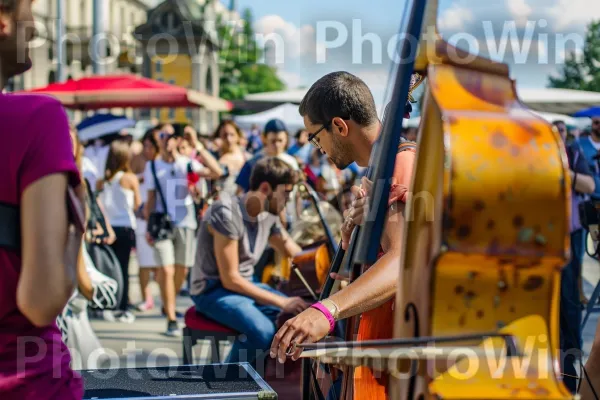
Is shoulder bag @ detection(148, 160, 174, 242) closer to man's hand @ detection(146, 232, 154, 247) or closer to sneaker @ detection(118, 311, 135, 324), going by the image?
man's hand @ detection(146, 232, 154, 247)

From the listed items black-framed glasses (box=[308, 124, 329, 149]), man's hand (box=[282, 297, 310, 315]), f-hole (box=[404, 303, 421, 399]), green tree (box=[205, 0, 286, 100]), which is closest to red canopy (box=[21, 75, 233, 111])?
man's hand (box=[282, 297, 310, 315])

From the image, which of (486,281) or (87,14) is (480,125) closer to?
(486,281)

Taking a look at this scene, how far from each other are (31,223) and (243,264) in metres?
3.49

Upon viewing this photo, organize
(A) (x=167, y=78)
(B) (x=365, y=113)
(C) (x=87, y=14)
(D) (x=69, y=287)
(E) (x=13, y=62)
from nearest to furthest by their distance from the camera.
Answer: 1. (D) (x=69, y=287)
2. (E) (x=13, y=62)
3. (B) (x=365, y=113)
4. (A) (x=167, y=78)
5. (C) (x=87, y=14)

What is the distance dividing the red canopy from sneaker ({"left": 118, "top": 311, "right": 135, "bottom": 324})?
4.71 metres

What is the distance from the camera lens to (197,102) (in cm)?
1302

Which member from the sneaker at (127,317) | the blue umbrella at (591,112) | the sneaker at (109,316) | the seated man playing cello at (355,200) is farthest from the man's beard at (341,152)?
the blue umbrella at (591,112)

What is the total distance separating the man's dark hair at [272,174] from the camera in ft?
16.4

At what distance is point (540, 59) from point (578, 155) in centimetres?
399

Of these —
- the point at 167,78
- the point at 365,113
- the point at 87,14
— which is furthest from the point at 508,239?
the point at 87,14

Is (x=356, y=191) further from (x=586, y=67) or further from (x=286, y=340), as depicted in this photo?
(x=586, y=67)

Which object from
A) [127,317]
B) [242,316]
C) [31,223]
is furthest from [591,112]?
[31,223]

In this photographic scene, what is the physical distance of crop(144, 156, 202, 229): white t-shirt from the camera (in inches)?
313

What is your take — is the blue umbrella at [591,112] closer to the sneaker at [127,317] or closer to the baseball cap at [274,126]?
the baseball cap at [274,126]
